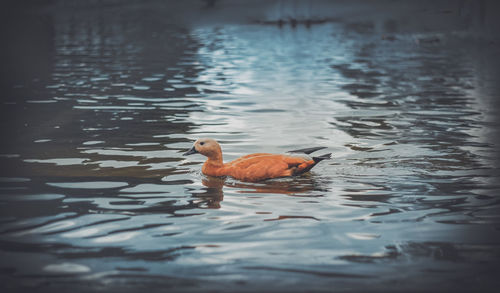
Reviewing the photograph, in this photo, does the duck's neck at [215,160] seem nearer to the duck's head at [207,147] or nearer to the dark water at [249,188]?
the duck's head at [207,147]

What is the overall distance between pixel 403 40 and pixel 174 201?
134 ft

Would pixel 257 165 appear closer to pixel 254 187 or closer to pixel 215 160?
pixel 254 187

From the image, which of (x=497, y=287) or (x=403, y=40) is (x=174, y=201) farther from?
(x=403, y=40)

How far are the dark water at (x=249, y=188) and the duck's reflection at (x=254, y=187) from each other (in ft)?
0.13

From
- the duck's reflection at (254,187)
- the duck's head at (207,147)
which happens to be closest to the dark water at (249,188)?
the duck's reflection at (254,187)

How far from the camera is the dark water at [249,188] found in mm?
5777

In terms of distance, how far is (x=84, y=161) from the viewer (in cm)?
1034

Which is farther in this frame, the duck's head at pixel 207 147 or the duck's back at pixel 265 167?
the duck's head at pixel 207 147

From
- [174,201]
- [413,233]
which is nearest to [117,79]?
[174,201]

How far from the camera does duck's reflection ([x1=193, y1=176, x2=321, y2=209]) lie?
837 centimetres

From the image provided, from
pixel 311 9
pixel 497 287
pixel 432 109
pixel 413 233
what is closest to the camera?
pixel 497 287

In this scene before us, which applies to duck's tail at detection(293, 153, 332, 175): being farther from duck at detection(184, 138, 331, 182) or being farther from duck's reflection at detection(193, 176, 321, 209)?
duck's reflection at detection(193, 176, 321, 209)

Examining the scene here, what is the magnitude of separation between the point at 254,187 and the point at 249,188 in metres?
0.07

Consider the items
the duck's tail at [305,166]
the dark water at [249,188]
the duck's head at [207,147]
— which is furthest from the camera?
the duck's head at [207,147]
